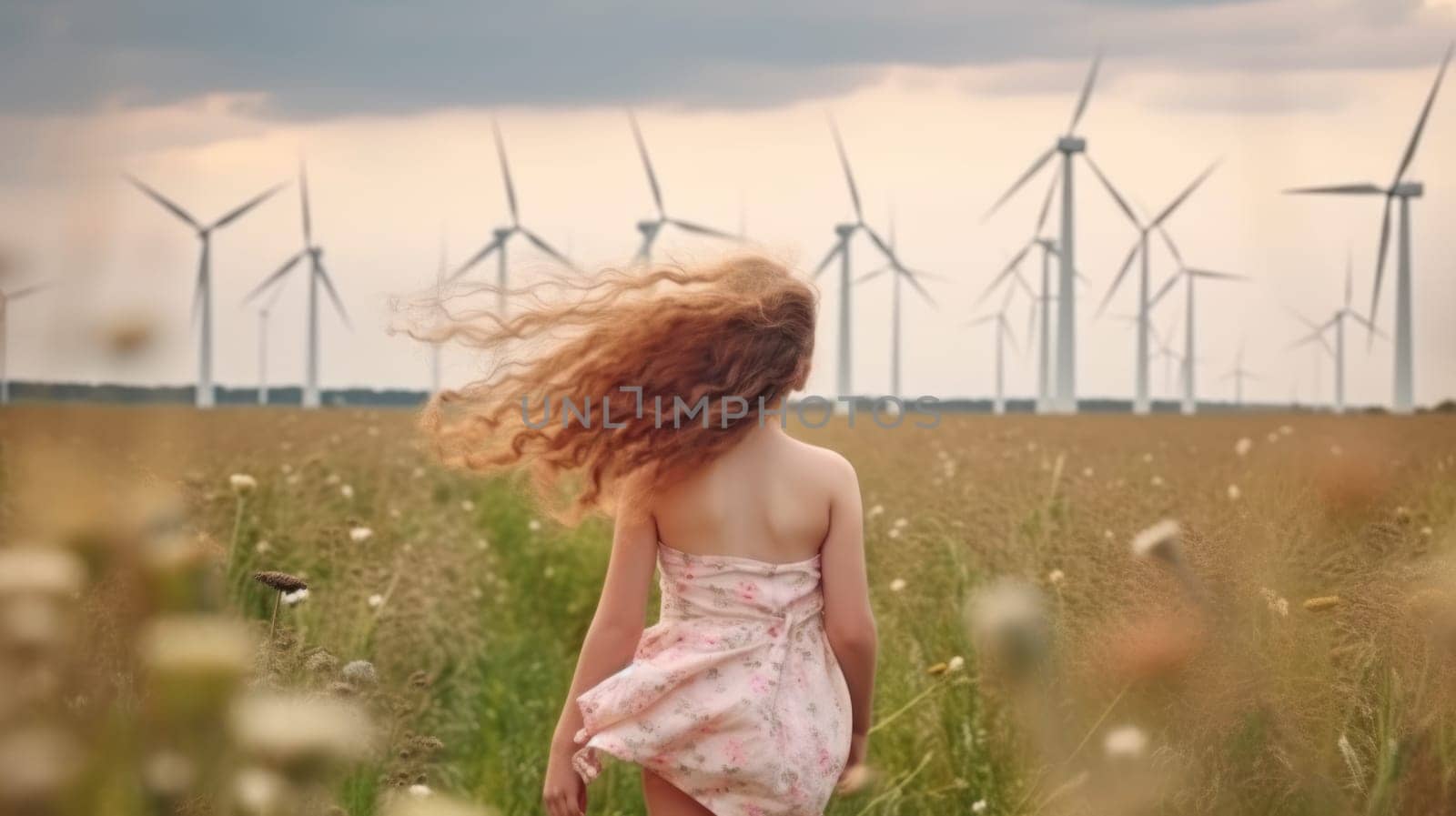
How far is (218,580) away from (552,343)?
2.87 metres

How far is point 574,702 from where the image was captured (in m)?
3.33

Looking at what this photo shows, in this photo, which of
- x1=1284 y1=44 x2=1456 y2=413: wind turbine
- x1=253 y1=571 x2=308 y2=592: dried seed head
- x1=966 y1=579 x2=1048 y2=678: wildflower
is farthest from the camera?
x1=1284 y1=44 x2=1456 y2=413: wind turbine

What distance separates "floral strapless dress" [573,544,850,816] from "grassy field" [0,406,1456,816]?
15.5 inches

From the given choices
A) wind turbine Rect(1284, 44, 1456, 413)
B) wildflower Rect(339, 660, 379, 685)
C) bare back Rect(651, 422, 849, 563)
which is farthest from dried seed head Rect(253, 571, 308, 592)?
wind turbine Rect(1284, 44, 1456, 413)

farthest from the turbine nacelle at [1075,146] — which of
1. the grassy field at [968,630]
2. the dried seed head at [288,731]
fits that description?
the dried seed head at [288,731]

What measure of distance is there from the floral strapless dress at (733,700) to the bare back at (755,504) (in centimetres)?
4

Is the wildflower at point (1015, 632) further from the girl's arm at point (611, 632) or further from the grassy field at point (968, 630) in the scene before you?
the girl's arm at point (611, 632)

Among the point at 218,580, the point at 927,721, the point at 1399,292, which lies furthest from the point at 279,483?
the point at 1399,292

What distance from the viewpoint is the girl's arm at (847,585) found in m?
3.31

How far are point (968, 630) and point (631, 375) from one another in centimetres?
185

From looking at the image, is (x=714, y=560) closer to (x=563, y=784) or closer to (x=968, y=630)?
(x=563, y=784)

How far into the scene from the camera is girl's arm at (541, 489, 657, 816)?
3328mm

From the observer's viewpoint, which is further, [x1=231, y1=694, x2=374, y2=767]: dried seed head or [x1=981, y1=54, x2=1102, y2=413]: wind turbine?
[x1=981, y1=54, x2=1102, y2=413]: wind turbine

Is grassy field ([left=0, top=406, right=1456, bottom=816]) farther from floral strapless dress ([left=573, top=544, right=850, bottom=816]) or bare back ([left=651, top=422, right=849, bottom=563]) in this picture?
bare back ([left=651, top=422, right=849, bottom=563])
